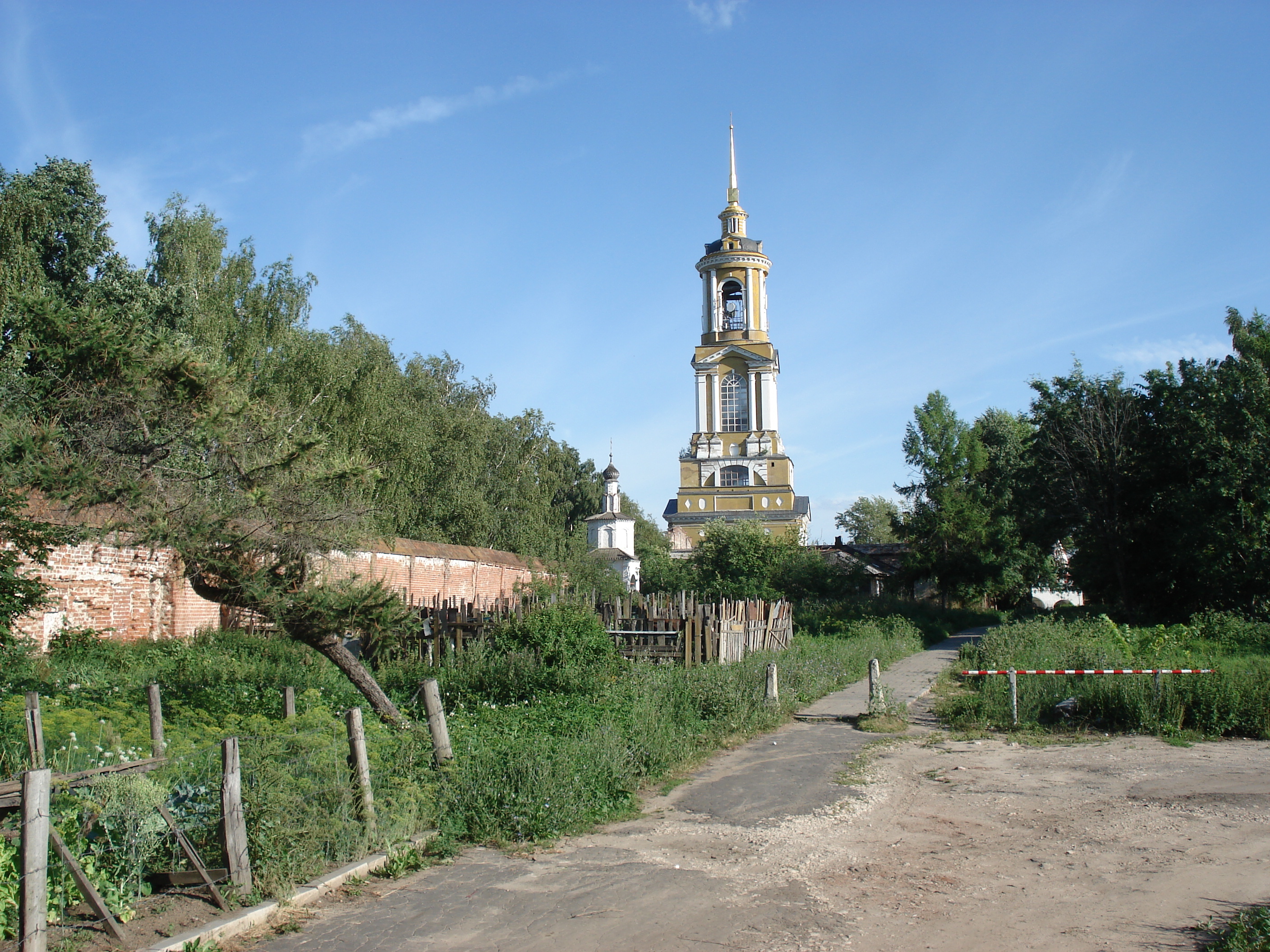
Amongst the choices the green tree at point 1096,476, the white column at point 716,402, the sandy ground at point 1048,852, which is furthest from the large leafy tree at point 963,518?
the sandy ground at point 1048,852

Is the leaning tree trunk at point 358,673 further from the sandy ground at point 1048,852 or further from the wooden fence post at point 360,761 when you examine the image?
the sandy ground at point 1048,852

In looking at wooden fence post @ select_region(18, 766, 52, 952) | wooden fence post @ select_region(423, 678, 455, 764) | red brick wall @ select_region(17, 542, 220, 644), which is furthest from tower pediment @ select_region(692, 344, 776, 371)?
wooden fence post @ select_region(18, 766, 52, 952)

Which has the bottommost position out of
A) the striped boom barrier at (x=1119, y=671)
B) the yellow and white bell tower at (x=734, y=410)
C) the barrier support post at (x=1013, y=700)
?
the barrier support post at (x=1013, y=700)

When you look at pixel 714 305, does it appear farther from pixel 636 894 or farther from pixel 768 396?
pixel 636 894

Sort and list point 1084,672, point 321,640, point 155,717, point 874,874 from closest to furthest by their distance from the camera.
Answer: point 874,874 → point 155,717 → point 321,640 → point 1084,672

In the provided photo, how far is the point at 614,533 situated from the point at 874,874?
3795 centimetres

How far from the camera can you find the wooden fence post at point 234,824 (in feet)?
17.8

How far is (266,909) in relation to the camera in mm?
5320

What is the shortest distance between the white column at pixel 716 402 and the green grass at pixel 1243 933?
159 ft

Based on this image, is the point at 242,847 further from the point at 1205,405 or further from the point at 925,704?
the point at 1205,405

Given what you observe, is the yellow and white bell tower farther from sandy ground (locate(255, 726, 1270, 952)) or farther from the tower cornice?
sandy ground (locate(255, 726, 1270, 952))

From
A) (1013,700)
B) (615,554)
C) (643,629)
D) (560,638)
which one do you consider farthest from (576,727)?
(615,554)

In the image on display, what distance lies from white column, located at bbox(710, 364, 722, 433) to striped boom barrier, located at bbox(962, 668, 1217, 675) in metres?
40.5

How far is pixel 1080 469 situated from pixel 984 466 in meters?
18.8
